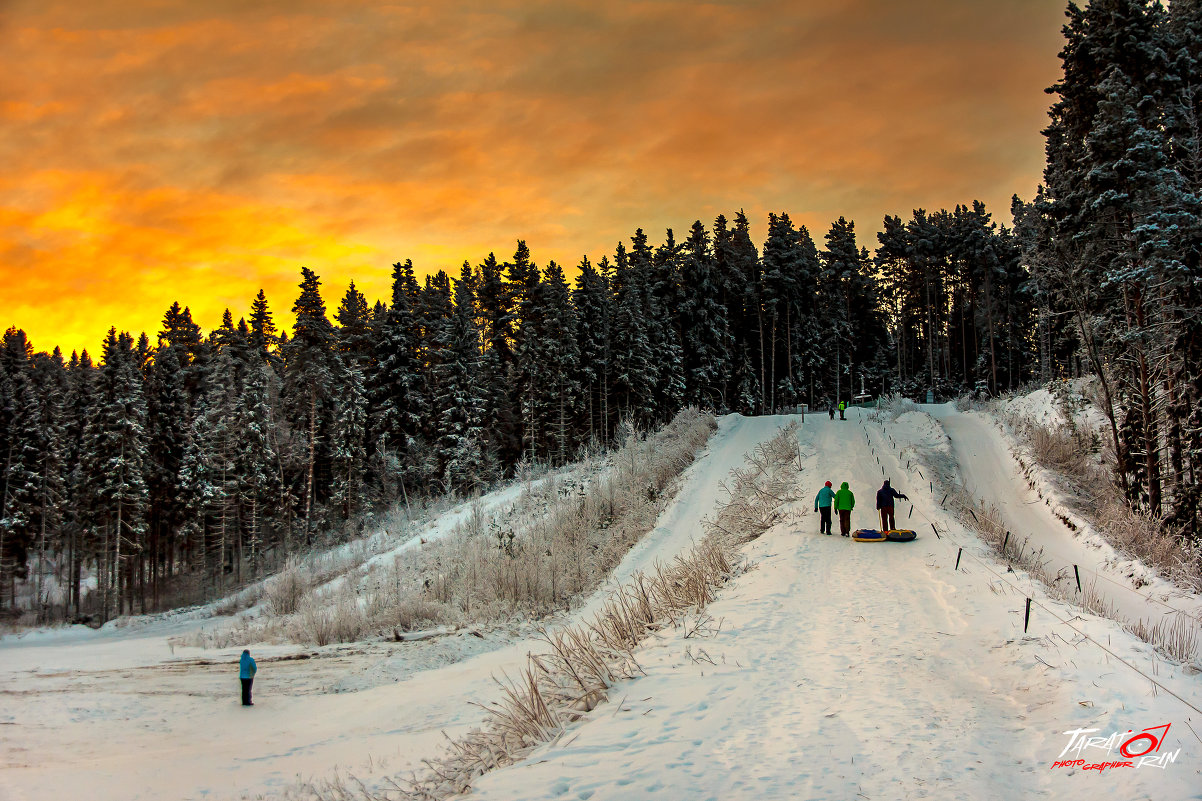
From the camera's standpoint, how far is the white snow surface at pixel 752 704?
18.8ft

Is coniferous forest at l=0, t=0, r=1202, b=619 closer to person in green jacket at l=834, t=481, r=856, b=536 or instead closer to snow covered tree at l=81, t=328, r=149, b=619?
snow covered tree at l=81, t=328, r=149, b=619

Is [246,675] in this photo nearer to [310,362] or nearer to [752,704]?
[752,704]

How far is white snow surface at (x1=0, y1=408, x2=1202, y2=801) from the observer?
5727 mm

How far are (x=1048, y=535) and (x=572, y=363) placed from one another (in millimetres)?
32800

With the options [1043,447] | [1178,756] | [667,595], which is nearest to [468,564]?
[667,595]

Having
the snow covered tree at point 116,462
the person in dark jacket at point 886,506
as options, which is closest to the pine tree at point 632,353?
the person in dark jacket at point 886,506

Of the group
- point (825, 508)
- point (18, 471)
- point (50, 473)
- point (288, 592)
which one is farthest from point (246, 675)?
point (50, 473)

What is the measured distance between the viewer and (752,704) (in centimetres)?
751

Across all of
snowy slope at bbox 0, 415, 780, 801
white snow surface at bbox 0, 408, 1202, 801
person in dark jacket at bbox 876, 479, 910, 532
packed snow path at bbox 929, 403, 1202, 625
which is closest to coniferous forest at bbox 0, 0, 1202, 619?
packed snow path at bbox 929, 403, 1202, 625

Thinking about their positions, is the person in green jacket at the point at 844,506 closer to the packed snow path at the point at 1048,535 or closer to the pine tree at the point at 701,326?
the packed snow path at the point at 1048,535

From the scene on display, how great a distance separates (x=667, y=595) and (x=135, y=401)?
139 feet

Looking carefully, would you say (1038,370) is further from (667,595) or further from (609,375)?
(667,595)

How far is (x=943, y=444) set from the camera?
1299 inches

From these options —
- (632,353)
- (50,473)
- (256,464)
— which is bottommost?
Answer: (50,473)
